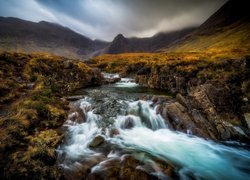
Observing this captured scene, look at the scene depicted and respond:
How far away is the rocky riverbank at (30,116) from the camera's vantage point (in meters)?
7.19

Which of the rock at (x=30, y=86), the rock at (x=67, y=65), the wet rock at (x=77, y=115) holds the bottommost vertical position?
the wet rock at (x=77, y=115)

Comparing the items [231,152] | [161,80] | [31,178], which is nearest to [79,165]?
[31,178]

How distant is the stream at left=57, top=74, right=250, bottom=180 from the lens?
26.2 feet

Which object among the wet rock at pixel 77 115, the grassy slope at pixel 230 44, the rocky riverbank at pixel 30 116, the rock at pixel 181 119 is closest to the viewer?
the rocky riverbank at pixel 30 116

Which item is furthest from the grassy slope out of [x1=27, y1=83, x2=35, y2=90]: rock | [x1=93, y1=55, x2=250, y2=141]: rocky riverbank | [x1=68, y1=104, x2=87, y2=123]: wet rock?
[x1=27, y1=83, x2=35, y2=90]: rock

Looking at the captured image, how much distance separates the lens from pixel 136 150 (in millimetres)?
10078

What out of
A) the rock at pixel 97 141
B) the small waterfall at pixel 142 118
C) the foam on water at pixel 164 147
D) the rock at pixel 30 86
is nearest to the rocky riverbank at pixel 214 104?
the small waterfall at pixel 142 118

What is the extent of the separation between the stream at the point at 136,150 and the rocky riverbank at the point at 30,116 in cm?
96

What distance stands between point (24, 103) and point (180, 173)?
12.1 m

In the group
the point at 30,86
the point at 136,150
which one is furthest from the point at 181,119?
the point at 30,86

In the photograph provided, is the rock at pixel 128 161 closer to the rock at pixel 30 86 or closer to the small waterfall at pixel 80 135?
the small waterfall at pixel 80 135

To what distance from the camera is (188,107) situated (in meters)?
15.0

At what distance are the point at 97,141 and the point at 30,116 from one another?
5.08 metres

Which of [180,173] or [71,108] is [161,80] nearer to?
[71,108]
